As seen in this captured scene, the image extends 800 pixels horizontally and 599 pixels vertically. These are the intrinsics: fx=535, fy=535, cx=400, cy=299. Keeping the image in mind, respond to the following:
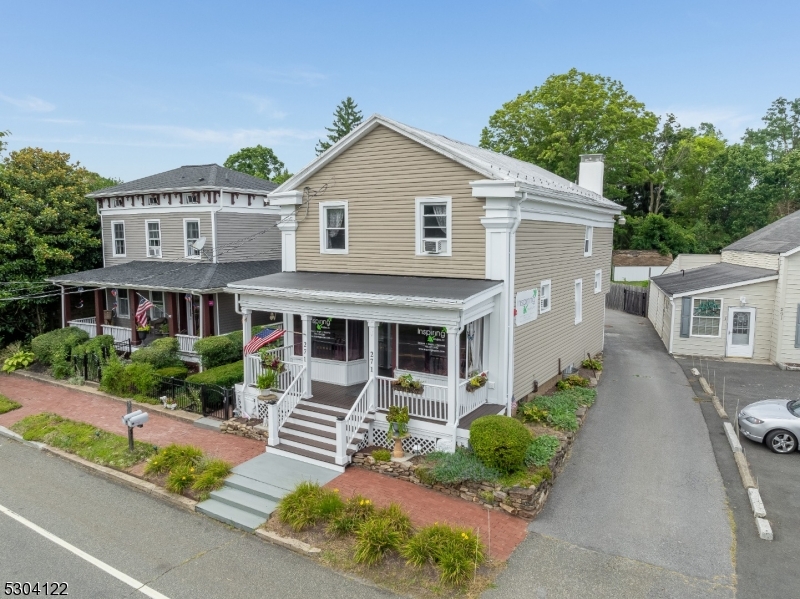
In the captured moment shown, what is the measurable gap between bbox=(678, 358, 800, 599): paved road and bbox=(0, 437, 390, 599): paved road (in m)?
5.76

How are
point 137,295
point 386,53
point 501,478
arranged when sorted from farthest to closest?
point 386,53 → point 137,295 → point 501,478

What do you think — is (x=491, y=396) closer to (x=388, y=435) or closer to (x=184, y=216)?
(x=388, y=435)

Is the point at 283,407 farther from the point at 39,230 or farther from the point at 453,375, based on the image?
the point at 39,230

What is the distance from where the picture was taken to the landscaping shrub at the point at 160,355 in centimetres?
1830

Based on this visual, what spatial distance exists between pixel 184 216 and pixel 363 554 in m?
18.2

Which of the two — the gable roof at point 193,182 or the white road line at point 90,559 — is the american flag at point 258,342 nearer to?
the white road line at point 90,559

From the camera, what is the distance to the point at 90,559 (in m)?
8.63

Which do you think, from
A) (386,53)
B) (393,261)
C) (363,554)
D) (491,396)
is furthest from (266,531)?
(386,53)

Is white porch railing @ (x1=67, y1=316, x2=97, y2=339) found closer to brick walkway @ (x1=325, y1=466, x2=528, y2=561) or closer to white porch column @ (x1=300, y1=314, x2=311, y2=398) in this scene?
white porch column @ (x1=300, y1=314, x2=311, y2=398)

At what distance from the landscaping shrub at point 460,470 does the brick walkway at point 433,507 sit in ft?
1.23

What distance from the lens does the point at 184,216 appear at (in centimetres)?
2256

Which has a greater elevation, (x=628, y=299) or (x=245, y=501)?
(x=628, y=299)

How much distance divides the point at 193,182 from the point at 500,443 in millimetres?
18292

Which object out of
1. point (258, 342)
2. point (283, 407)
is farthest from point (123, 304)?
point (283, 407)
